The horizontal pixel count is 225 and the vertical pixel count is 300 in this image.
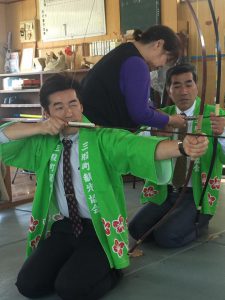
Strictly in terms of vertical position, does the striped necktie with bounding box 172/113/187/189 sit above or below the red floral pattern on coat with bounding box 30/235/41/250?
above

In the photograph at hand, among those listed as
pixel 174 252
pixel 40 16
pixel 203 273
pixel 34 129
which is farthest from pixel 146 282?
pixel 40 16

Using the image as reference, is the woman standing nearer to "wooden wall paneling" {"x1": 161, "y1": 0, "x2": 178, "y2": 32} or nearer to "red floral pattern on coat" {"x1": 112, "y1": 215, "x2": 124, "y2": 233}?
"red floral pattern on coat" {"x1": 112, "y1": 215, "x2": 124, "y2": 233}

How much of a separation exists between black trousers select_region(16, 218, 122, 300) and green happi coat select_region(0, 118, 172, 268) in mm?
61

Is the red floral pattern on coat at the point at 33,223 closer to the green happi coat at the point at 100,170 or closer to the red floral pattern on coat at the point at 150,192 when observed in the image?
the green happi coat at the point at 100,170

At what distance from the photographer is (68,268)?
6.29 ft

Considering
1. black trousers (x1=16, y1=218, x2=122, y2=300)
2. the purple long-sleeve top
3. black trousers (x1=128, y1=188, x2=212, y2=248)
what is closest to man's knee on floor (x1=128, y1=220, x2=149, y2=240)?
black trousers (x1=128, y1=188, x2=212, y2=248)

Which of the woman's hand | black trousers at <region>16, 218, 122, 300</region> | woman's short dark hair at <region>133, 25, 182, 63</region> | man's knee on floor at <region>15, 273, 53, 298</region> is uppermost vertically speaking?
woman's short dark hair at <region>133, 25, 182, 63</region>

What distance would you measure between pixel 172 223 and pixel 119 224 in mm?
752

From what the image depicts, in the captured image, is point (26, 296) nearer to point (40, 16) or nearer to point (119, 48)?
point (119, 48)

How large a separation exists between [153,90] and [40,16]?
318 cm

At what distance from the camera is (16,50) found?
759 centimetres

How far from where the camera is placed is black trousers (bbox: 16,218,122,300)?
1.87 metres

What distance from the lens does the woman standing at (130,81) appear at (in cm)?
228

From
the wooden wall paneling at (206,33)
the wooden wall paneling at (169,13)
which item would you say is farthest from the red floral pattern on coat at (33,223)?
the wooden wall paneling at (169,13)
